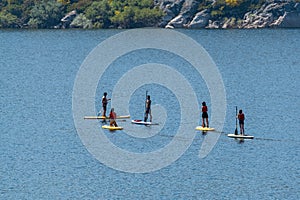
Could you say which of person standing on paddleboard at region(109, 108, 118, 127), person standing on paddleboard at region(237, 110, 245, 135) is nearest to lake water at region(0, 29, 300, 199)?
person standing on paddleboard at region(237, 110, 245, 135)

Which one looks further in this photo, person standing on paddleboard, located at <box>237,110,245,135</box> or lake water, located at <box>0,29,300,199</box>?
person standing on paddleboard, located at <box>237,110,245,135</box>

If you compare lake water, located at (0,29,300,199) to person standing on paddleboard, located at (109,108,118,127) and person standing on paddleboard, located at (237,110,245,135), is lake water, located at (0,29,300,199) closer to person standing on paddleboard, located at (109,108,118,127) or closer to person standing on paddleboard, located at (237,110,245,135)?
person standing on paddleboard, located at (237,110,245,135)

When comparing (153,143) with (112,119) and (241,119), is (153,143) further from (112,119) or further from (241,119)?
(241,119)

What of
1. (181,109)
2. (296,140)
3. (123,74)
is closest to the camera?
(296,140)

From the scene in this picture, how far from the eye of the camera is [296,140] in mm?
85000

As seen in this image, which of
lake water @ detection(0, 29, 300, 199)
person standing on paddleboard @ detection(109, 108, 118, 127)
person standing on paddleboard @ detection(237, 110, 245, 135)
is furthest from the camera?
person standing on paddleboard @ detection(109, 108, 118, 127)

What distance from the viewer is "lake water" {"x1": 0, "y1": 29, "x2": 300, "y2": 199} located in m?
70.4

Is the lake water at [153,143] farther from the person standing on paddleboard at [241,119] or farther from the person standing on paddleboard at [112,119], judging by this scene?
the person standing on paddleboard at [112,119]

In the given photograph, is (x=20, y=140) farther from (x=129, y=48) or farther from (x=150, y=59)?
(x=129, y=48)

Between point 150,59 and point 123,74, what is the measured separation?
21059 mm

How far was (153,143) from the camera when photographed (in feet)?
278

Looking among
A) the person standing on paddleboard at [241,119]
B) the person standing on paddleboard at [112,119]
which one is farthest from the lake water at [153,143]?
the person standing on paddleboard at [112,119]

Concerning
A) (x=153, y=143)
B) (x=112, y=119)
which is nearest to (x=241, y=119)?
(x=153, y=143)

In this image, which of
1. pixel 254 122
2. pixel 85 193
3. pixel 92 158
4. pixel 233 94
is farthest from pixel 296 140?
pixel 233 94
